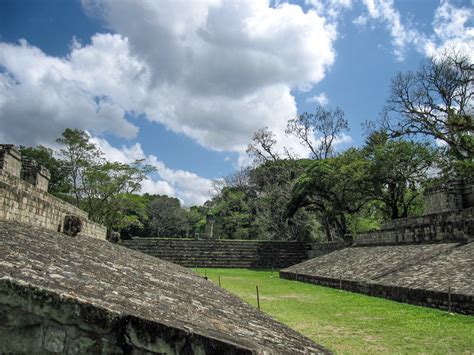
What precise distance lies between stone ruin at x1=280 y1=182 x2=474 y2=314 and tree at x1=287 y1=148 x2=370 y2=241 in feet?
13.4

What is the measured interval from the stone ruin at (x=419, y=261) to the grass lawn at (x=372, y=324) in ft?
1.49

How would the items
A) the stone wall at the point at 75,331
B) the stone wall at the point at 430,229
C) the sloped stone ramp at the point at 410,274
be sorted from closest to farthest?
the stone wall at the point at 75,331, the sloped stone ramp at the point at 410,274, the stone wall at the point at 430,229

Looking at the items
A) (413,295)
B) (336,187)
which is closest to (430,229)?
(413,295)

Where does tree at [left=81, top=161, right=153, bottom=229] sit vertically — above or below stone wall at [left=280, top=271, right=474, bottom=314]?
above

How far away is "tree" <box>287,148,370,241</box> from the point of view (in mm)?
23750

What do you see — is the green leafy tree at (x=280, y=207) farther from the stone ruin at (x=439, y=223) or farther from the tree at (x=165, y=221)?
the tree at (x=165, y=221)

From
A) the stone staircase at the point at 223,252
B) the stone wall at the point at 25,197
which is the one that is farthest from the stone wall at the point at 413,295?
the stone staircase at the point at 223,252

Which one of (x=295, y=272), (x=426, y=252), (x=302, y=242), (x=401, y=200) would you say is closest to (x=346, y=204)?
(x=401, y=200)

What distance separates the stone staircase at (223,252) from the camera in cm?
2847

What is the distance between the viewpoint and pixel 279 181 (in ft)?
127

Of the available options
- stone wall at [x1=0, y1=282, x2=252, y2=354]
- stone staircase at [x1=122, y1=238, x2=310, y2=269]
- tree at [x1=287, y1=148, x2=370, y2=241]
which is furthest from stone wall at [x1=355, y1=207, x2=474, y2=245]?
stone wall at [x1=0, y1=282, x2=252, y2=354]

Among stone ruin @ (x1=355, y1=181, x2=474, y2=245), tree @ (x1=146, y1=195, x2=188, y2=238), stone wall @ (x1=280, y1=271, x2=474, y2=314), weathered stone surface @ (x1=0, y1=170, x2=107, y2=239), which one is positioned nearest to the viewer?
weathered stone surface @ (x1=0, y1=170, x2=107, y2=239)

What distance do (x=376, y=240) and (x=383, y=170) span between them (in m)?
4.73

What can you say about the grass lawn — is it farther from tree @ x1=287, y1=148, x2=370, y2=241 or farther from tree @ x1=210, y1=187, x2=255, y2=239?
tree @ x1=210, y1=187, x2=255, y2=239
